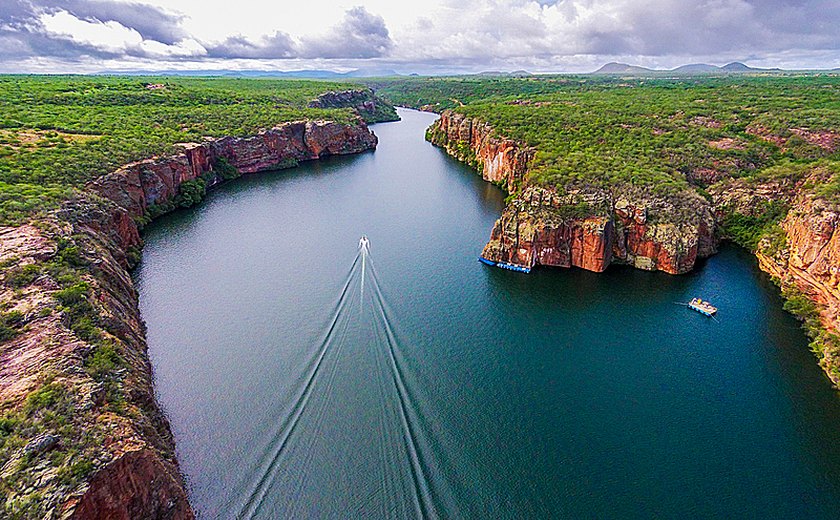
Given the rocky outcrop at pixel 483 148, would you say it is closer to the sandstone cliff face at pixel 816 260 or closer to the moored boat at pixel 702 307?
the moored boat at pixel 702 307

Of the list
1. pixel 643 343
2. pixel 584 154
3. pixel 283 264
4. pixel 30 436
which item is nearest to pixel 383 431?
pixel 30 436

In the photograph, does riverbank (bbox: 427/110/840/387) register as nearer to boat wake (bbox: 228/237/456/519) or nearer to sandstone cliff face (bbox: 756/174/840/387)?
sandstone cliff face (bbox: 756/174/840/387)

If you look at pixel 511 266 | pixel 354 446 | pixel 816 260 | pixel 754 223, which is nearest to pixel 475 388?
pixel 354 446

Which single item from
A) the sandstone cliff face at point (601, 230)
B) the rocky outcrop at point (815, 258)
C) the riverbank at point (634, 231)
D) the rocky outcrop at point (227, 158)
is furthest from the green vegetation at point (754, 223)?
the rocky outcrop at point (227, 158)

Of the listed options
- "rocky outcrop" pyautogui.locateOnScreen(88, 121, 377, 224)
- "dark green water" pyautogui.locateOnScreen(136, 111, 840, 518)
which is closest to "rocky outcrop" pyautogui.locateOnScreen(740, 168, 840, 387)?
"dark green water" pyautogui.locateOnScreen(136, 111, 840, 518)

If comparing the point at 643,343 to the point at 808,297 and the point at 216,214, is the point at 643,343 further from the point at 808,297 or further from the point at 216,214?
the point at 216,214
